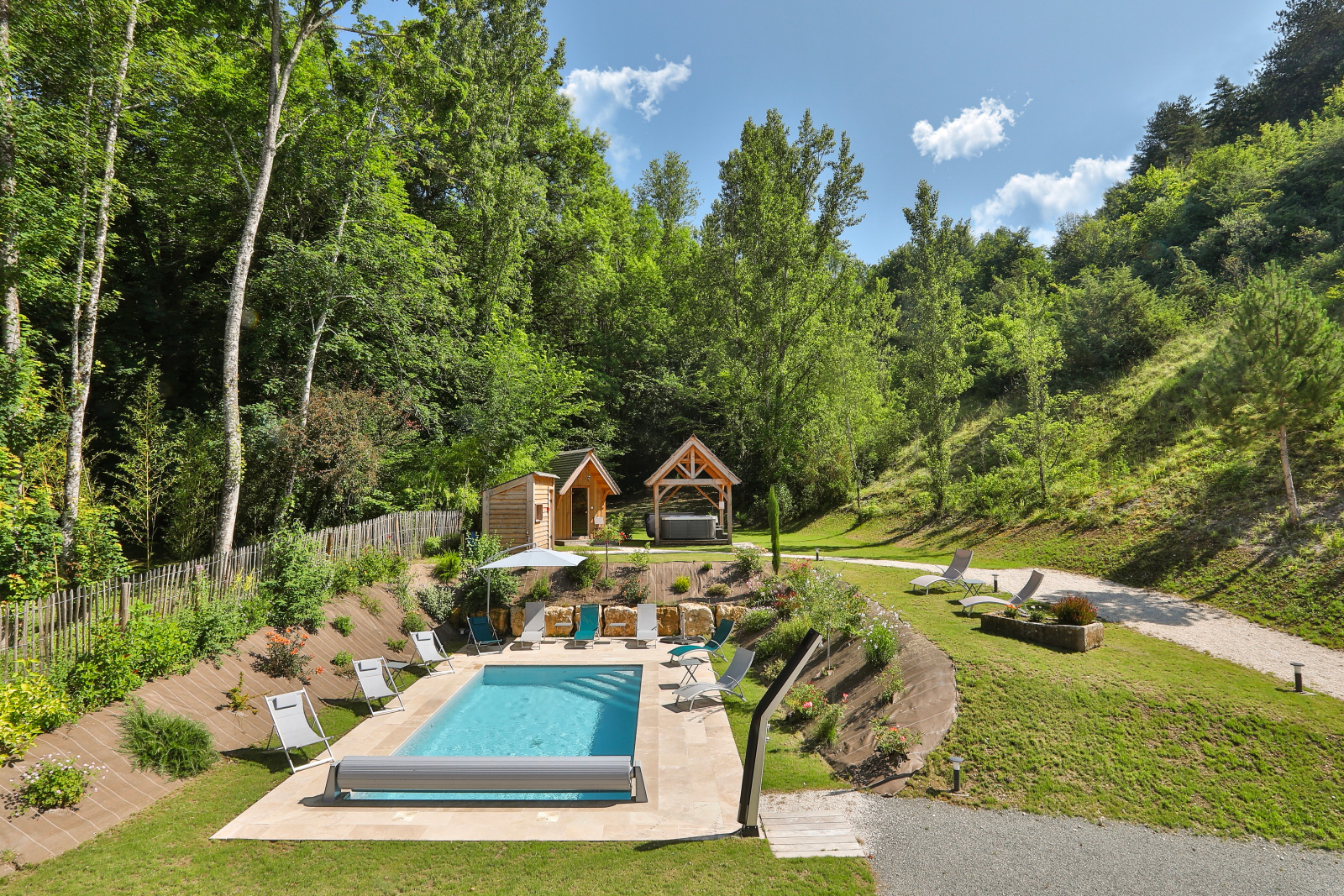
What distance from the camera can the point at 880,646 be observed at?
9.94 m

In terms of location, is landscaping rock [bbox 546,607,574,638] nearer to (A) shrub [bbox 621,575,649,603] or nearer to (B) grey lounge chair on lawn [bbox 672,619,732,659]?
(A) shrub [bbox 621,575,649,603]

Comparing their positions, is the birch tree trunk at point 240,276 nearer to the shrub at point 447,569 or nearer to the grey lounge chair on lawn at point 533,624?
the shrub at point 447,569

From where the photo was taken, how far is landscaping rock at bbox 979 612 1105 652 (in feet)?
32.3

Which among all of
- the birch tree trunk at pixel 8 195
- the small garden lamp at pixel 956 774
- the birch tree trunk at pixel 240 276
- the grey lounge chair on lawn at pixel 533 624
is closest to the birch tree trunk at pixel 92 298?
the birch tree trunk at pixel 8 195

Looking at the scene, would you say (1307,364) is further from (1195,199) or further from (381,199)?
(1195,199)

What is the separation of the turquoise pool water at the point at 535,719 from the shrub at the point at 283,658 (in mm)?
2481

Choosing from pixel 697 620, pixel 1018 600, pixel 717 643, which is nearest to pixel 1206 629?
pixel 1018 600

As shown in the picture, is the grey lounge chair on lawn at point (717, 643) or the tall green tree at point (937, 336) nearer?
the grey lounge chair on lawn at point (717, 643)

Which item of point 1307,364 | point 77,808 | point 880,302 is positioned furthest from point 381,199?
point 880,302

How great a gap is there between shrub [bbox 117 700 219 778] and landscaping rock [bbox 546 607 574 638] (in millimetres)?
8135

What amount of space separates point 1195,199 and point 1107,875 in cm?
4417

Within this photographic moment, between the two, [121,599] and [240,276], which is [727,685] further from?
[240,276]

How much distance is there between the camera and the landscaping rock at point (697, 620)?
1498 cm

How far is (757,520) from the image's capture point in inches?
1205
